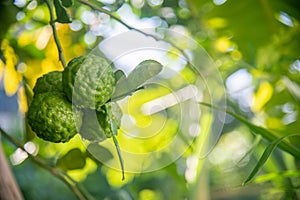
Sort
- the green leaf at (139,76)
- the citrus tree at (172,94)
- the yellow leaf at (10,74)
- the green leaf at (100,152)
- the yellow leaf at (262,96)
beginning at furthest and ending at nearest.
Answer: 1. the yellow leaf at (262,96)
2. the yellow leaf at (10,74)
3. the citrus tree at (172,94)
4. the green leaf at (100,152)
5. the green leaf at (139,76)

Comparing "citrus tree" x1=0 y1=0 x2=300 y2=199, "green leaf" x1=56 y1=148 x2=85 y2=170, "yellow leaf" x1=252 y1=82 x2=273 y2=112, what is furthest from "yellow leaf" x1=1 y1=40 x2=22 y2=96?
"yellow leaf" x1=252 y1=82 x2=273 y2=112

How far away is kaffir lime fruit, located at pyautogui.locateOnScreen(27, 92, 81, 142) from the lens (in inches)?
20.4

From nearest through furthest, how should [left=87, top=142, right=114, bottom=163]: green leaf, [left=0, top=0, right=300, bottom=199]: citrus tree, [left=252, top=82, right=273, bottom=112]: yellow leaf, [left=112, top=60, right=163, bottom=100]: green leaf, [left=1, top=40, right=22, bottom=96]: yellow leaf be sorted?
[left=112, top=60, right=163, bottom=100]: green leaf → [left=87, top=142, right=114, bottom=163]: green leaf → [left=0, top=0, right=300, bottom=199]: citrus tree → [left=1, top=40, right=22, bottom=96]: yellow leaf → [left=252, top=82, right=273, bottom=112]: yellow leaf

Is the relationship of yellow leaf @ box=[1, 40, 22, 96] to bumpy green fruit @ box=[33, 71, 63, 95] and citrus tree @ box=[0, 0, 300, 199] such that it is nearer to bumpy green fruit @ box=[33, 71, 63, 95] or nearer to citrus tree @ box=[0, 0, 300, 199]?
citrus tree @ box=[0, 0, 300, 199]

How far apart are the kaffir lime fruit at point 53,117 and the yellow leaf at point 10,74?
0.36 m

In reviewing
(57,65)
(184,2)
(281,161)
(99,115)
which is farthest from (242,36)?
(99,115)

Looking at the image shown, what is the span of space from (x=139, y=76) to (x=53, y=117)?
0.30 feet

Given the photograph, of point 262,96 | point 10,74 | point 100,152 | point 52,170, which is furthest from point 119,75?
point 262,96

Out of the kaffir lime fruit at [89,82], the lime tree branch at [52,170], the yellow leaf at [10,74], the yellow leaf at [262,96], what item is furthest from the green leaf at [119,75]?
the yellow leaf at [262,96]

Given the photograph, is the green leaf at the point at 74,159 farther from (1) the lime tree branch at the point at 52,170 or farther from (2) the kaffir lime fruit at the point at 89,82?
(2) the kaffir lime fruit at the point at 89,82

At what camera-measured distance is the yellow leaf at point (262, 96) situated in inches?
44.8

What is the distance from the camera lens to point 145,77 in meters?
0.49

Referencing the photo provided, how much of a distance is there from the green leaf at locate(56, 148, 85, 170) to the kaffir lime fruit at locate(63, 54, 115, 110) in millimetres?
275

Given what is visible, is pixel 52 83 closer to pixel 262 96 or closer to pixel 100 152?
pixel 100 152
